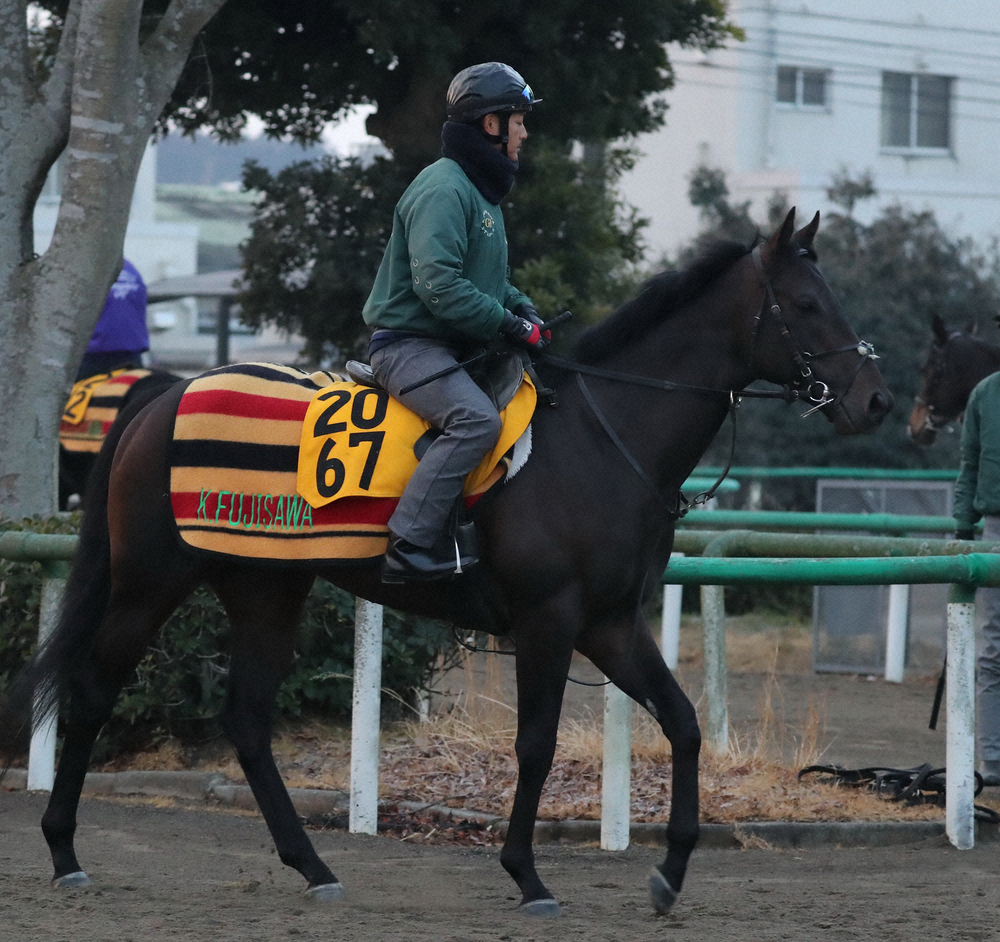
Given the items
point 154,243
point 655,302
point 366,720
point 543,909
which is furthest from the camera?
point 154,243

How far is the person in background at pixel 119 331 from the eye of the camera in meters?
10.1

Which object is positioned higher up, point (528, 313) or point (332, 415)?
point (528, 313)

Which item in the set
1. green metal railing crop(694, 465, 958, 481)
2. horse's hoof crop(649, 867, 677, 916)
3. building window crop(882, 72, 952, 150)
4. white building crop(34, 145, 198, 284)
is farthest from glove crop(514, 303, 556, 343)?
white building crop(34, 145, 198, 284)

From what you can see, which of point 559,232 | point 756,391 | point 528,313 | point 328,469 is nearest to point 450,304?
point 528,313

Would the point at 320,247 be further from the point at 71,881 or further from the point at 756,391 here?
the point at 71,881

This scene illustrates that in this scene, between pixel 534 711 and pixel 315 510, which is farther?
pixel 315 510

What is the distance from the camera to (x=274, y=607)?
5.24 m

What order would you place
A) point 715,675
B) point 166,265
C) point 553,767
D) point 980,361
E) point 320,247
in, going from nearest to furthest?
point 553,767, point 715,675, point 980,361, point 320,247, point 166,265

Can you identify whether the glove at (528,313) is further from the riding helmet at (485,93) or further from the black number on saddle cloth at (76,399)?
the black number on saddle cloth at (76,399)

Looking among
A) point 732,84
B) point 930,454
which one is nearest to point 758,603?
point 930,454

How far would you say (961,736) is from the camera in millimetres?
5676

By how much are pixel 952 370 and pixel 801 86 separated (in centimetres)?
2058

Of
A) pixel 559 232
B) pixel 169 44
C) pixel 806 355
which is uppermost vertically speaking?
pixel 169 44

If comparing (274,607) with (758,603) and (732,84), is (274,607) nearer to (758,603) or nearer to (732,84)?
(758,603)
